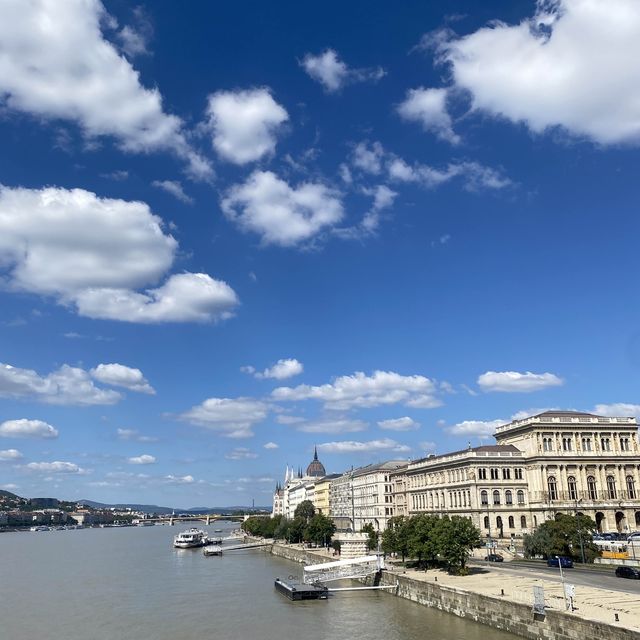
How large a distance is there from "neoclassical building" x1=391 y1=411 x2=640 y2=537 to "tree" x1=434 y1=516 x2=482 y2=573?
1656 inches

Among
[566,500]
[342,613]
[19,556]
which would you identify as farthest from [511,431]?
[19,556]

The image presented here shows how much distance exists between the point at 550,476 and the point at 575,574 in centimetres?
5393

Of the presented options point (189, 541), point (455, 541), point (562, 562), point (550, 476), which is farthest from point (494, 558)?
point (189, 541)

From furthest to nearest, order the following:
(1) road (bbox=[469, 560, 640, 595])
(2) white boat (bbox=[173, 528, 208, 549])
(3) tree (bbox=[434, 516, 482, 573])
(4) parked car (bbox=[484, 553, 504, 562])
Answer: (2) white boat (bbox=[173, 528, 208, 549])
(4) parked car (bbox=[484, 553, 504, 562])
(3) tree (bbox=[434, 516, 482, 573])
(1) road (bbox=[469, 560, 640, 595])

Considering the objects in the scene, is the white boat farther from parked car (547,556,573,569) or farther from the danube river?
parked car (547,556,573,569)

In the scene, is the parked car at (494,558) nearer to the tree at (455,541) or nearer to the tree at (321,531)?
the tree at (455,541)

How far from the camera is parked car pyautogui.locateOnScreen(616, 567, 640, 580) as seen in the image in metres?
55.5

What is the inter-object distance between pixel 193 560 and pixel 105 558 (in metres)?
24.3

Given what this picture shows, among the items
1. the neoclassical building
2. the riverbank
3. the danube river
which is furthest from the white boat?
the riverbank

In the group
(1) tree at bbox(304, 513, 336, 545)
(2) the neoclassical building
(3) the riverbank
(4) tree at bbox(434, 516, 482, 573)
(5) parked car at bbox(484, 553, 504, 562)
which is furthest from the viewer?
(1) tree at bbox(304, 513, 336, 545)

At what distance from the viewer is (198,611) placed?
6438 cm

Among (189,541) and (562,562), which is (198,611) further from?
(189,541)

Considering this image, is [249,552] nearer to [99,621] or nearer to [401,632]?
[99,621]

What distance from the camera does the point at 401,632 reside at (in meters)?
50.6
